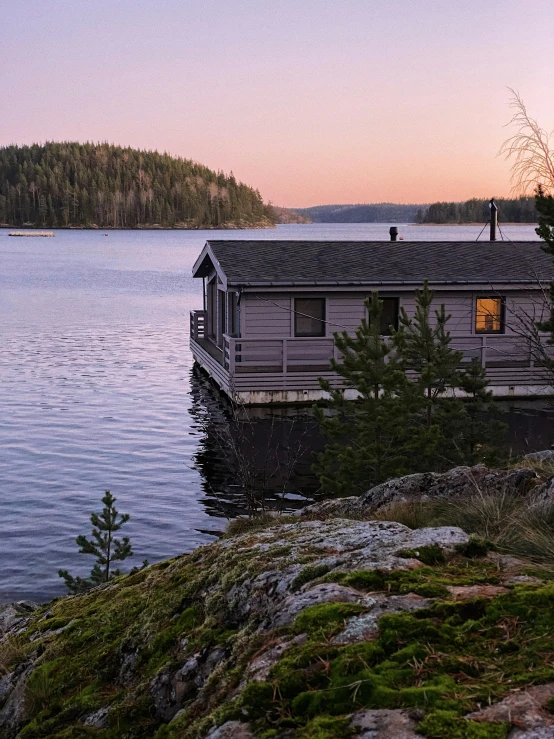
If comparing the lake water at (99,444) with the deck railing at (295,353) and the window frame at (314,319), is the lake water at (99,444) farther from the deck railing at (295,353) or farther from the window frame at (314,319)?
the window frame at (314,319)

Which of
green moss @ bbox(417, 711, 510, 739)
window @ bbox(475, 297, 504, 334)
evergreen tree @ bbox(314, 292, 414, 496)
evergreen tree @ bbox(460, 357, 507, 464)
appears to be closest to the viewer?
green moss @ bbox(417, 711, 510, 739)

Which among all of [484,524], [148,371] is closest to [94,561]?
[484,524]

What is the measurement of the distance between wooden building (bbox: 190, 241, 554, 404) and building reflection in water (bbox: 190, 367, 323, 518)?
86 centimetres

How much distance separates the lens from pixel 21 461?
798 inches

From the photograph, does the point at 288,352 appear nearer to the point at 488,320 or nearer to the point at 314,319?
the point at 314,319

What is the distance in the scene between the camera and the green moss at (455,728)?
2.56 meters

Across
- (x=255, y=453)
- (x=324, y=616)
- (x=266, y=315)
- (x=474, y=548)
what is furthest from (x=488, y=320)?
(x=324, y=616)

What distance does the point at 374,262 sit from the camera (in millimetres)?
27109

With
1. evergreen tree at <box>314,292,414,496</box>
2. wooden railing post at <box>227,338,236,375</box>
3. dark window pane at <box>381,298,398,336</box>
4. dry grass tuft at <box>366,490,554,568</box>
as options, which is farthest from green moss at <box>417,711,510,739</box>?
dark window pane at <box>381,298,398,336</box>

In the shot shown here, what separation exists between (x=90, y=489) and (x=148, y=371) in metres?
15.3

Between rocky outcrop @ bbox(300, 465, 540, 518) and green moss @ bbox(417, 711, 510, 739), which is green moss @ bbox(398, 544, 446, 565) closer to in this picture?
green moss @ bbox(417, 711, 510, 739)

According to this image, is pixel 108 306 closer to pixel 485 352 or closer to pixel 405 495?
pixel 485 352

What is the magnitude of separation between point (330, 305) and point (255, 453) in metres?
11.6

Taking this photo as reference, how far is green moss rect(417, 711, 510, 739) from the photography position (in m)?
2.56
